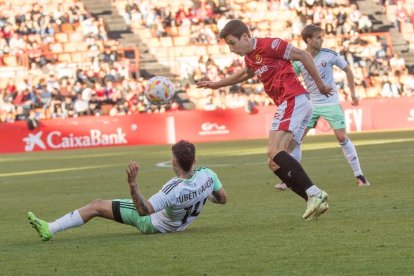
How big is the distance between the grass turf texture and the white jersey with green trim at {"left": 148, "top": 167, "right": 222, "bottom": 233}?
→ 15 centimetres

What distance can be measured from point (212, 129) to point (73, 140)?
4815 millimetres

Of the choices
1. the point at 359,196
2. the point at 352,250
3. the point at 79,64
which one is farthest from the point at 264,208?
the point at 79,64

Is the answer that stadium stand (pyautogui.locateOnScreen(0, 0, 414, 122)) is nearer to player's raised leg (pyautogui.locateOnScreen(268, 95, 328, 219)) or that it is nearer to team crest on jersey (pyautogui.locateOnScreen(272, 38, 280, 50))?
player's raised leg (pyautogui.locateOnScreen(268, 95, 328, 219))

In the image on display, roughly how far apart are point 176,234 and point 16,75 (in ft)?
104

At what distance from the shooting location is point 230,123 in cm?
3922

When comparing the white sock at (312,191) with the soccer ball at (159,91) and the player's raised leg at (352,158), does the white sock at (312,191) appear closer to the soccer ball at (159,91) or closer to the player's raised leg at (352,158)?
the soccer ball at (159,91)

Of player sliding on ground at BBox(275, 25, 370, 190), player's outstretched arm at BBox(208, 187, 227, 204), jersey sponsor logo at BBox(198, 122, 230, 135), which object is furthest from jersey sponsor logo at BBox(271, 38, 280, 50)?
jersey sponsor logo at BBox(198, 122, 230, 135)

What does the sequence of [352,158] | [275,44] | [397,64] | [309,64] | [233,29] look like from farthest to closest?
[397,64] < [352,158] < [275,44] < [233,29] < [309,64]

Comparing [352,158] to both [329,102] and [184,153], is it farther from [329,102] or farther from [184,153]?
[184,153]

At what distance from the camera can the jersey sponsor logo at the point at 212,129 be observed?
128 ft

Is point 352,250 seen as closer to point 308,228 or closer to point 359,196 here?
point 308,228

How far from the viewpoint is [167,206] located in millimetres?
10305

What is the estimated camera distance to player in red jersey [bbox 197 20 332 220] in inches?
454

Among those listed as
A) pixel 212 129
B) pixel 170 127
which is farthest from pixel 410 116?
pixel 170 127
